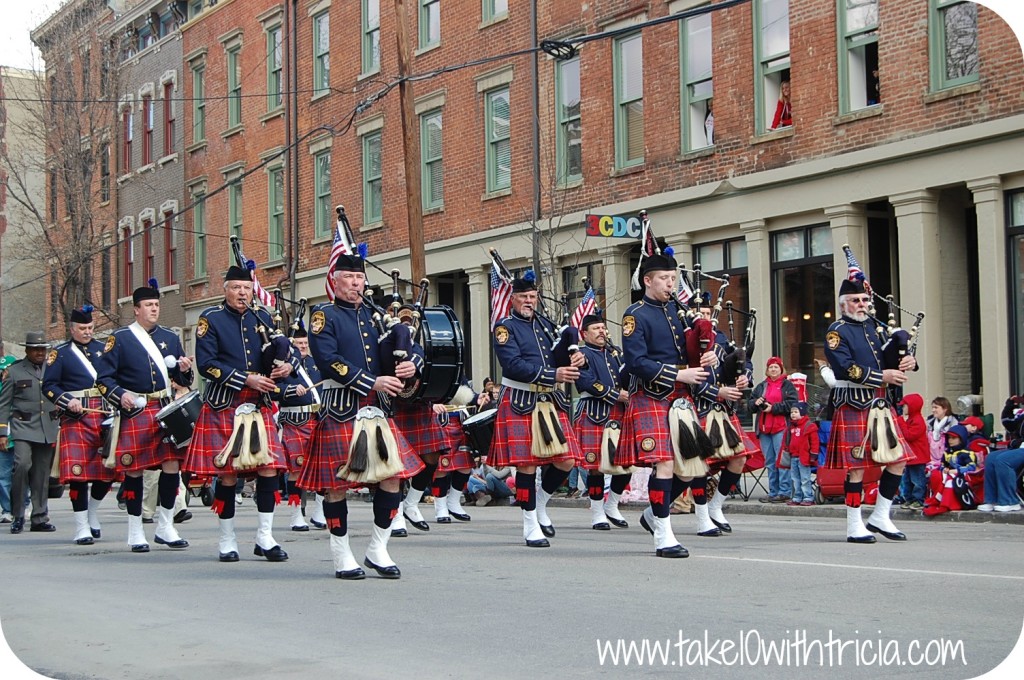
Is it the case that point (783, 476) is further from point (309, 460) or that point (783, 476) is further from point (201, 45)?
point (201, 45)

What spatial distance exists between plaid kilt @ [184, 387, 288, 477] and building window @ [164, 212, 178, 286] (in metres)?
30.6

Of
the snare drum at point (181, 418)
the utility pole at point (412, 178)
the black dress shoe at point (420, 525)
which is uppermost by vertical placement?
the utility pole at point (412, 178)

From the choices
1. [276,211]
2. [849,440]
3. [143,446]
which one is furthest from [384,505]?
[276,211]

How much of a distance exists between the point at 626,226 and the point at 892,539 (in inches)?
415

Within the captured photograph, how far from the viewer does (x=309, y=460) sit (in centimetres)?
1010

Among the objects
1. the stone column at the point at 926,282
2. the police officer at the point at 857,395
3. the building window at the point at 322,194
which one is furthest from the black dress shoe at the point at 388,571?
the building window at the point at 322,194

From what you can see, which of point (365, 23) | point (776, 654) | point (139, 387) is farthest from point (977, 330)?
point (365, 23)

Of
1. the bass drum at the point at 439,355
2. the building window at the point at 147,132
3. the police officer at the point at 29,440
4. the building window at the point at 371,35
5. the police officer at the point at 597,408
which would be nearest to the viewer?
the bass drum at the point at 439,355

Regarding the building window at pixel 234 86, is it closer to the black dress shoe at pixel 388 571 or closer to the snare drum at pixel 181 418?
the snare drum at pixel 181 418

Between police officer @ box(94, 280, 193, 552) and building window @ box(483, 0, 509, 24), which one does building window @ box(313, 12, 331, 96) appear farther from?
police officer @ box(94, 280, 193, 552)

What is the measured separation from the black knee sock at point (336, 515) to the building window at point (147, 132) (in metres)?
34.6

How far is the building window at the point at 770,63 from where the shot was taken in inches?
853

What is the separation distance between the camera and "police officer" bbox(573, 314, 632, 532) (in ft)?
46.2

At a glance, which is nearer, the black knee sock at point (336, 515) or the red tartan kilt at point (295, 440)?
the black knee sock at point (336, 515)
